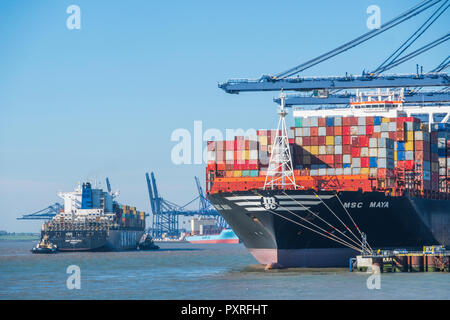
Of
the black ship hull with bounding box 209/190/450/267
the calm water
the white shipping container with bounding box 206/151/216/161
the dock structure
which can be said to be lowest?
the calm water

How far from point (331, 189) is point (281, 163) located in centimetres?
435

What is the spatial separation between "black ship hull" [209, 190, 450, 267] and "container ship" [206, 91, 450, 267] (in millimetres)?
68

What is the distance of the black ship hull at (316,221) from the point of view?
58219mm

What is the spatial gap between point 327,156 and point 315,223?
21.4 feet

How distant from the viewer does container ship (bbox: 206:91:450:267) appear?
2314 inches

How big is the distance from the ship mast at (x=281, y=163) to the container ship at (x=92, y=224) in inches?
2533

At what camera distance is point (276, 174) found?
61906mm

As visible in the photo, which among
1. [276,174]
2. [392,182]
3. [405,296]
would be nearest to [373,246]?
[392,182]

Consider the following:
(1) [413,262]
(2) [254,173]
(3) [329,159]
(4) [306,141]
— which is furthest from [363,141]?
(1) [413,262]

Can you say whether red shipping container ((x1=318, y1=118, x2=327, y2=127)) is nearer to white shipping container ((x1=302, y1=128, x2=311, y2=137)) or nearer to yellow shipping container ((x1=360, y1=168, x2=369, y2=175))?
white shipping container ((x1=302, y1=128, x2=311, y2=137))

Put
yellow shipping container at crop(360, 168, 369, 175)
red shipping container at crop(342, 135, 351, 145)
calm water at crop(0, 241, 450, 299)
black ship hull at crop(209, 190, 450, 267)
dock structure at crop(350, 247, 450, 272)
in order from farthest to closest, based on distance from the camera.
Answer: red shipping container at crop(342, 135, 351, 145), yellow shipping container at crop(360, 168, 369, 175), black ship hull at crop(209, 190, 450, 267), dock structure at crop(350, 247, 450, 272), calm water at crop(0, 241, 450, 299)

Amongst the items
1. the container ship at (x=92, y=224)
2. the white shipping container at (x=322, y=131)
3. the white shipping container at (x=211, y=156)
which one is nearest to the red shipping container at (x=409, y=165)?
the white shipping container at (x=322, y=131)

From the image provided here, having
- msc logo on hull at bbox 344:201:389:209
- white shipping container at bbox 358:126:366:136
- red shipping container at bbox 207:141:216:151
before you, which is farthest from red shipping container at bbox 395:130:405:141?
red shipping container at bbox 207:141:216:151

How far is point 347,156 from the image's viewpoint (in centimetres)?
6303
